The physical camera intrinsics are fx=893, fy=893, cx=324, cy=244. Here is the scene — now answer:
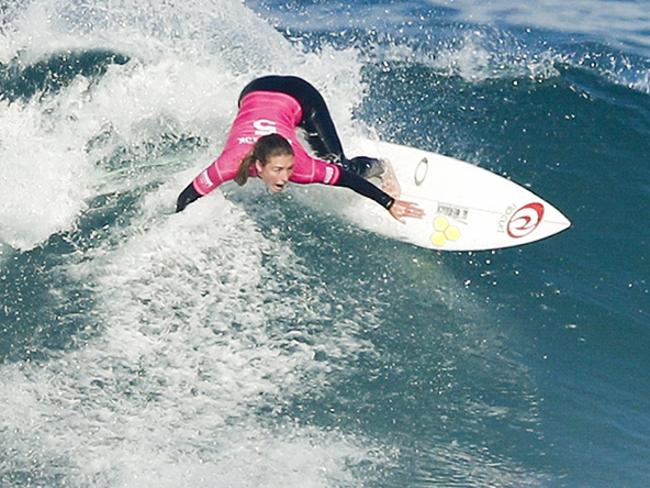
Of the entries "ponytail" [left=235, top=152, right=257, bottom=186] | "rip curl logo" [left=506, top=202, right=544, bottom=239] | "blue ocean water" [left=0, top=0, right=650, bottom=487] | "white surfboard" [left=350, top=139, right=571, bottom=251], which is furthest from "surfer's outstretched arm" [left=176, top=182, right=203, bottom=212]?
"rip curl logo" [left=506, top=202, right=544, bottom=239]

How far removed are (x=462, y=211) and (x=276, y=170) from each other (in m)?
1.94

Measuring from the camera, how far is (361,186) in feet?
20.0

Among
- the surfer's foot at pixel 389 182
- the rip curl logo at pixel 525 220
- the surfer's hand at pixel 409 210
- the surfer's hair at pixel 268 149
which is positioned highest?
the surfer's hair at pixel 268 149

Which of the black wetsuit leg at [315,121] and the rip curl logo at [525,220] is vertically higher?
the black wetsuit leg at [315,121]

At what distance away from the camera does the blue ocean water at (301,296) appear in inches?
202

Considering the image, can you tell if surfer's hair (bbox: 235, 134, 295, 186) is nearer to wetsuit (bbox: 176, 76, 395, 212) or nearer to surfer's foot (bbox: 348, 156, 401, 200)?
wetsuit (bbox: 176, 76, 395, 212)

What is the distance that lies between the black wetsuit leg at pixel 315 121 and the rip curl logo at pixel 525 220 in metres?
1.14

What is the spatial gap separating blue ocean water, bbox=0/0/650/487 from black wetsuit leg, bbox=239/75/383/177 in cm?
57

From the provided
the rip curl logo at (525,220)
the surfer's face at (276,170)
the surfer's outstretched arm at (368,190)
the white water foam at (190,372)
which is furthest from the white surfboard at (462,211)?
the surfer's face at (276,170)

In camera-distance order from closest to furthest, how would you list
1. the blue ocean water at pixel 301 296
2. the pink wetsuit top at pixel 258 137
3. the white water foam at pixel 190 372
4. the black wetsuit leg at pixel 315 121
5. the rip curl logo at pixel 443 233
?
the white water foam at pixel 190 372, the blue ocean water at pixel 301 296, the pink wetsuit top at pixel 258 137, the black wetsuit leg at pixel 315 121, the rip curl logo at pixel 443 233

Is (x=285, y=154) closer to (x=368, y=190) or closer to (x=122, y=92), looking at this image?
(x=368, y=190)

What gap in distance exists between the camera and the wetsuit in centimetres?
585

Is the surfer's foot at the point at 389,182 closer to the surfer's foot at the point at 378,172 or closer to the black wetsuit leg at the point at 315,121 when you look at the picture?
the surfer's foot at the point at 378,172

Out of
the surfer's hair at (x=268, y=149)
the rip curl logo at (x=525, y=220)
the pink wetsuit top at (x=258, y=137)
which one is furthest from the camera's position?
the rip curl logo at (x=525, y=220)
